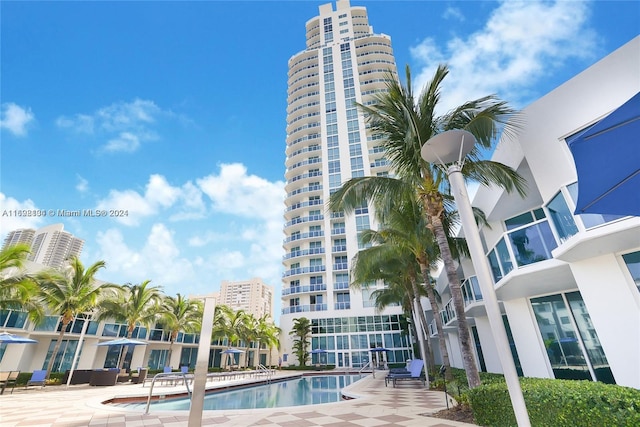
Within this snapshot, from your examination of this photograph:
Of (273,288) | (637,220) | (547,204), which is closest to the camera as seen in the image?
(637,220)

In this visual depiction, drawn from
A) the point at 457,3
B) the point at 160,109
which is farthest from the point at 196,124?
the point at 457,3

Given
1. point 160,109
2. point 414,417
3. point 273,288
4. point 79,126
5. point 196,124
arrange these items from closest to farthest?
point 414,417 < point 79,126 < point 160,109 < point 196,124 < point 273,288

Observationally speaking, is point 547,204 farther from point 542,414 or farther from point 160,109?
point 160,109

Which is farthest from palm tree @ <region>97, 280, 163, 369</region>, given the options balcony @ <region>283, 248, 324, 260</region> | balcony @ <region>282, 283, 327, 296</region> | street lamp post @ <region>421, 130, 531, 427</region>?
street lamp post @ <region>421, 130, 531, 427</region>

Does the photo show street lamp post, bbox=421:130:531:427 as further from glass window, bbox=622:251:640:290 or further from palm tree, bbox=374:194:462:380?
palm tree, bbox=374:194:462:380

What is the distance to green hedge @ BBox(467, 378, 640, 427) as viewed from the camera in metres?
3.41

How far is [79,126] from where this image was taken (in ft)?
42.4

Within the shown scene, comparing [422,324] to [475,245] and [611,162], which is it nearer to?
[475,245]

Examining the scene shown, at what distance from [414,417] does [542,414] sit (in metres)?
2.99

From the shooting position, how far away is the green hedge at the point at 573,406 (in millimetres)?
3410

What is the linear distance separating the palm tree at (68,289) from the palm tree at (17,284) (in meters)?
0.70

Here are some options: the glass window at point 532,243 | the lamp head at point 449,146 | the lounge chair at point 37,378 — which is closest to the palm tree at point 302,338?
the lounge chair at point 37,378

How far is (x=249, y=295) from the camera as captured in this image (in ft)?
425

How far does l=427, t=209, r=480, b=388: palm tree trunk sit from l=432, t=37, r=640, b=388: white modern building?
2.32 m
